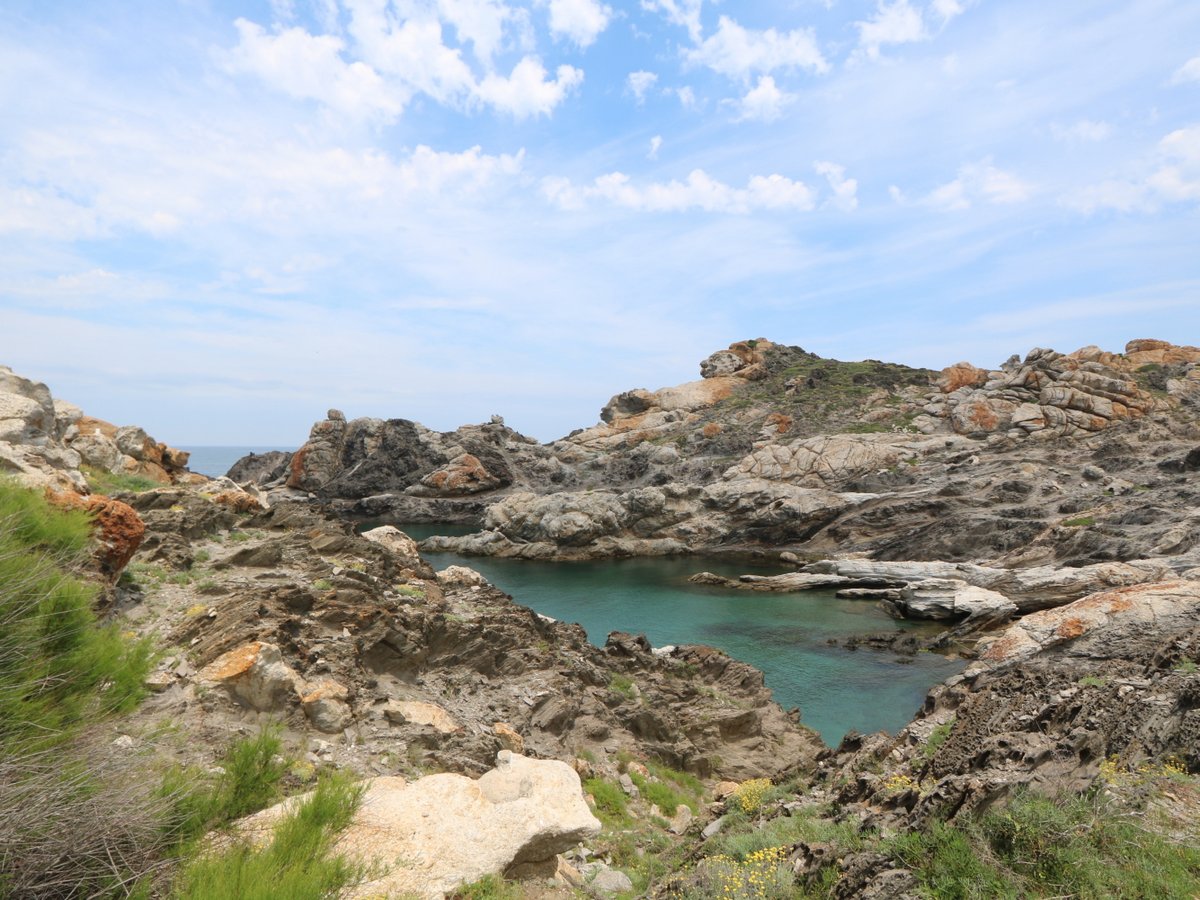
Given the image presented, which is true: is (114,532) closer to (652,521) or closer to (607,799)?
(607,799)

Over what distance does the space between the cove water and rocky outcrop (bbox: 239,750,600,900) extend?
1828 cm

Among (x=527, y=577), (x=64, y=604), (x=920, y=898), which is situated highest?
(x=64, y=604)

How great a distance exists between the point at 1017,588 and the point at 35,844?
155 ft

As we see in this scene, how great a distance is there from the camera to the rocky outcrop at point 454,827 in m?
7.67

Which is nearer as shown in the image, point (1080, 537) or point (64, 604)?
point (64, 604)

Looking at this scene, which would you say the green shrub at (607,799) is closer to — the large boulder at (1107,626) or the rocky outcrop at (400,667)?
the rocky outcrop at (400,667)

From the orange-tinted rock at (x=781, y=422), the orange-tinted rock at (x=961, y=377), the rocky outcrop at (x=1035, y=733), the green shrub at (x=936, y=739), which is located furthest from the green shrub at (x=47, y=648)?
the orange-tinted rock at (x=961, y=377)

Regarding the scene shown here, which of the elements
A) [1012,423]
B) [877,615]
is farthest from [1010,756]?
[1012,423]

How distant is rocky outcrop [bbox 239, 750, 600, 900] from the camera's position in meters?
7.67

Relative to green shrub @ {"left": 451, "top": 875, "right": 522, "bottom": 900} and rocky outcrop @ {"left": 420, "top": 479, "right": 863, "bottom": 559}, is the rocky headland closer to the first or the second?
green shrub @ {"left": 451, "top": 875, "right": 522, "bottom": 900}

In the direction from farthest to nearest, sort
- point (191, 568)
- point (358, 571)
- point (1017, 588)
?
1. point (1017, 588)
2. point (358, 571)
3. point (191, 568)

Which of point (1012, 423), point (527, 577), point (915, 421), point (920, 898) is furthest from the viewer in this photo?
point (915, 421)

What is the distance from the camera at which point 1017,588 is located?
39.8 m

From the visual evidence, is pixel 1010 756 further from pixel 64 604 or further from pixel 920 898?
pixel 64 604
